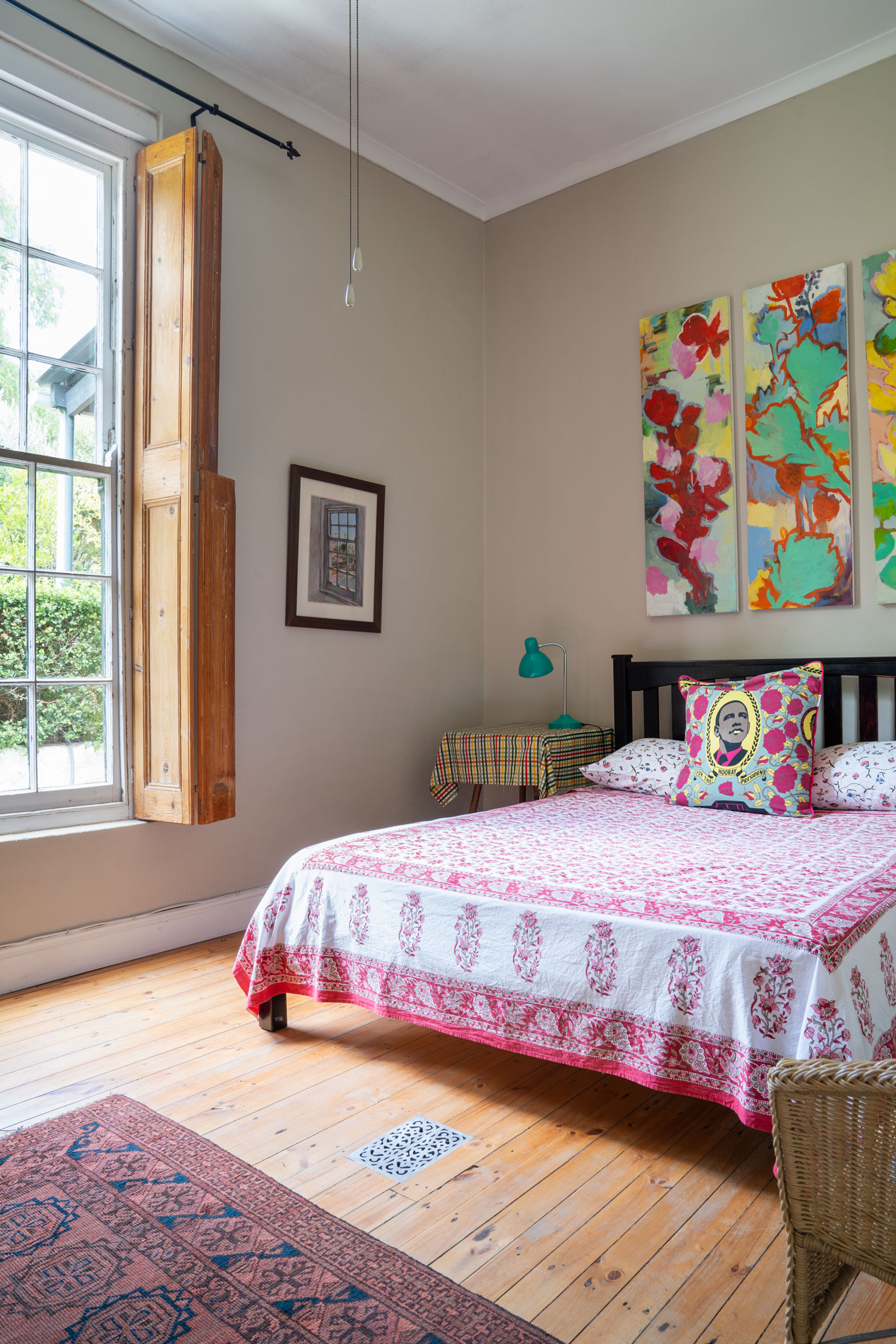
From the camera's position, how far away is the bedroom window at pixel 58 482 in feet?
9.40

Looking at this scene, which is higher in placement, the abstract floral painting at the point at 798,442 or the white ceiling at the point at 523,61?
the white ceiling at the point at 523,61

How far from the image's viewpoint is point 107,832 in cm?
300

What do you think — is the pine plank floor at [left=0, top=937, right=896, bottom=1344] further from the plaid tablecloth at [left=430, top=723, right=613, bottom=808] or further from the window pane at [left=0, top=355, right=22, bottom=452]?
the window pane at [left=0, top=355, right=22, bottom=452]

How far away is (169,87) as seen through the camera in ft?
9.93

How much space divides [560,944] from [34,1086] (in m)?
1.29

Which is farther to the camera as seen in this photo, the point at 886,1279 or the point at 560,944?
the point at 560,944

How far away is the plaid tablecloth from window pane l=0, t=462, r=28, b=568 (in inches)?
71.4

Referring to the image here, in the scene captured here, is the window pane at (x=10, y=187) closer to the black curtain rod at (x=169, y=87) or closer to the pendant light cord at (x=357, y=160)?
the black curtain rod at (x=169, y=87)

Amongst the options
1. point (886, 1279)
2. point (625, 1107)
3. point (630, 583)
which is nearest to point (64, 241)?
point (630, 583)

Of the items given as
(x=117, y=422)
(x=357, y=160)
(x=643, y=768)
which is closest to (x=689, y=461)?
(x=643, y=768)

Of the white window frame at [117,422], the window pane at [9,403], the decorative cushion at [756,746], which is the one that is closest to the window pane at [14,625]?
the white window frame at [117,422]

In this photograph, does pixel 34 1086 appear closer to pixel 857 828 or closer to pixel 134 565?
pixel 134 565

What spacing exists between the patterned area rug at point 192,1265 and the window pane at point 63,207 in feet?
8.73

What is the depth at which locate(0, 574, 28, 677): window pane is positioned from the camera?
2836 millimetres
